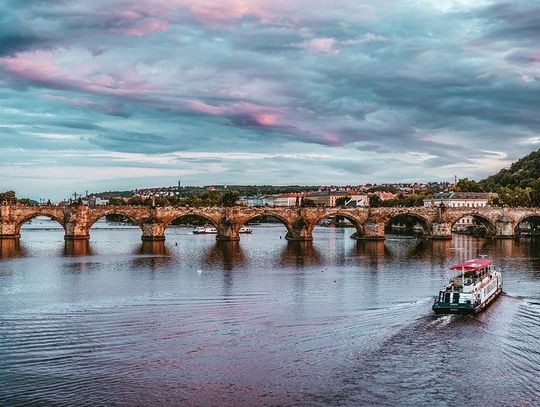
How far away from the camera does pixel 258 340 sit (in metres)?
26.5

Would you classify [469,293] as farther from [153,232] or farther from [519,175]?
[519,175]

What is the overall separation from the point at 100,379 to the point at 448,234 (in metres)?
68.8

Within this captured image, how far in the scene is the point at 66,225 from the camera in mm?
81375

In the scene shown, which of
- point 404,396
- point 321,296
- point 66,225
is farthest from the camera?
point 66,225

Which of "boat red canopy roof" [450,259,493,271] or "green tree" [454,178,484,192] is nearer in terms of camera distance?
"boat red canopy roof" [450,259,493,271]

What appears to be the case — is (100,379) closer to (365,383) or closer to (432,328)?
(365,383)

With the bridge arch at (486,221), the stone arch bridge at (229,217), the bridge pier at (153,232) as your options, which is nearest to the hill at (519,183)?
the bridge arch at (486,221)

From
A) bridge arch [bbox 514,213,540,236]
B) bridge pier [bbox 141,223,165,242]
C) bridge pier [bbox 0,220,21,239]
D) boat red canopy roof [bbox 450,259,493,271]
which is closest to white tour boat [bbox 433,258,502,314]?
boat red canopy roof [bbox 450,259,493,271]

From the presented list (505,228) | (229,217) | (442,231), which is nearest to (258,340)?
(229,217)

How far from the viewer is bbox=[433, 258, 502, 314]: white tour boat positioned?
1260 inches

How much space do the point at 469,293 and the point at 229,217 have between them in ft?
169

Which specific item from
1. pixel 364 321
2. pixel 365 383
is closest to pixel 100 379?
pixel 365 383

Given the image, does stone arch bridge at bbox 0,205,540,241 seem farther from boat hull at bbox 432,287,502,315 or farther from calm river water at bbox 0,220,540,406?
boat hull at bbox 432,287,502,315

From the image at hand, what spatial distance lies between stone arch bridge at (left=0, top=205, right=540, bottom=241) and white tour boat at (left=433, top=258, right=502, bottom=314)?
4581cm
